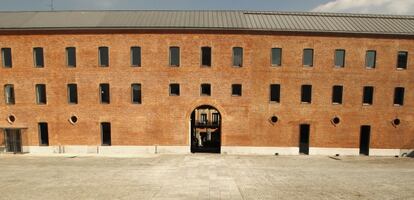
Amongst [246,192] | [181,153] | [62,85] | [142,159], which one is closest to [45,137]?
[62,85]

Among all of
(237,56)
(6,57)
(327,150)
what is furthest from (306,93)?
(6,57)

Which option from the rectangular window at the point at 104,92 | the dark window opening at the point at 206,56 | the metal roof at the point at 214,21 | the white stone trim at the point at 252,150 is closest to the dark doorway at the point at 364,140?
the white stone trim at the point at 252,150

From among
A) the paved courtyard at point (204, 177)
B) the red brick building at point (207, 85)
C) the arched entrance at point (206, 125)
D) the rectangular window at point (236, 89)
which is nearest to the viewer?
the paved courtyard at point (204, 177)

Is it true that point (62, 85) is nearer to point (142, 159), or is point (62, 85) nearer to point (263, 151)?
point (142, 159)

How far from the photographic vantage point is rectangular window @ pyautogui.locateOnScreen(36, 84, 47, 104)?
66.2ft

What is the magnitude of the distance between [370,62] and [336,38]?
146 inches

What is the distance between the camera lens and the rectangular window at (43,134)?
2044cm

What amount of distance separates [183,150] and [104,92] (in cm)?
843

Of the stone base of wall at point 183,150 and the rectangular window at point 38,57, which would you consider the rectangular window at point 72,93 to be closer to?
the rectangular window at point 38,57

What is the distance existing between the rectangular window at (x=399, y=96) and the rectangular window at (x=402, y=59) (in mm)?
1896

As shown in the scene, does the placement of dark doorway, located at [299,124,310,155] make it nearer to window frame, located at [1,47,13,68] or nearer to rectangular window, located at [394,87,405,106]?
rectangular window, located at [394,87,405,106]

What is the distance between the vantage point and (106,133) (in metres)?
20.4

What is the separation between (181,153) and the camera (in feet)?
66.1

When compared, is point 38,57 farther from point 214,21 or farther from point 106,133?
point 214,21
